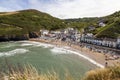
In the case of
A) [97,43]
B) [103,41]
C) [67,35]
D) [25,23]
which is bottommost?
[97,43]

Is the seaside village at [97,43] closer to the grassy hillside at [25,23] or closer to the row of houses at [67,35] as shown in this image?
the row of houses at [67,35]

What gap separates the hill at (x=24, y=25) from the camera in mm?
106625

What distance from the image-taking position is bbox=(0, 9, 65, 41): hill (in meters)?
107

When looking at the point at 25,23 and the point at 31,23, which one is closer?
the point at 25,23

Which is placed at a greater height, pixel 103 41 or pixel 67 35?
pixel 103 41

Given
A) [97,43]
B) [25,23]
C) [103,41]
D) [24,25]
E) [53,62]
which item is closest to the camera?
[53,62]

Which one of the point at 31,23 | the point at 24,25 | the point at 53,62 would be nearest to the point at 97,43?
the point at 53,62

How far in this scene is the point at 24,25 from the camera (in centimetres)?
12369

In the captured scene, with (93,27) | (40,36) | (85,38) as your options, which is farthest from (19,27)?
(85,38)

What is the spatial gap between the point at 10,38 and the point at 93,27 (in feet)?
108

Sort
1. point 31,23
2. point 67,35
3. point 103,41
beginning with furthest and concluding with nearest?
point 31,23, point 67,35, point 103,41

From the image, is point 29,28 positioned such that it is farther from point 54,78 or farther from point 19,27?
point 54,78

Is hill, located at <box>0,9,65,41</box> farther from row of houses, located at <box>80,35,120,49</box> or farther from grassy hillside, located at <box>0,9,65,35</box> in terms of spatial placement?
row of houses, located at <box>80,35,120,49</box>

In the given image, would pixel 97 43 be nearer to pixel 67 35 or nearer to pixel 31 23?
pixel 67 35
